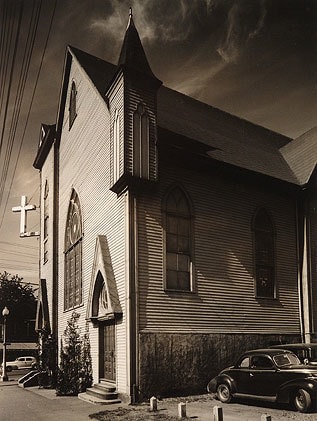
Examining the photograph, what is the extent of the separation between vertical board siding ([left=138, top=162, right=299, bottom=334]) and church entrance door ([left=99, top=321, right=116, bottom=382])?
2563mm

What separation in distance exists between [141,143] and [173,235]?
11.6ft

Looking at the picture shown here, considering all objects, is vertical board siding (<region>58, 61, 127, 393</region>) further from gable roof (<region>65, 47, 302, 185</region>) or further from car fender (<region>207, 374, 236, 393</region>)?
car fender (<region>207, 374, 236, 393</region>)

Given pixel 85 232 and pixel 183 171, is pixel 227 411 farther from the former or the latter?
pixel 85 232

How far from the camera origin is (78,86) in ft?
87.8

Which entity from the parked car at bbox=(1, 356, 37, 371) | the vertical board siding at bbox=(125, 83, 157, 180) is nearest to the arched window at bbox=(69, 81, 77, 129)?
the vertical board siding at bbox=(125, 83, 157, 180)

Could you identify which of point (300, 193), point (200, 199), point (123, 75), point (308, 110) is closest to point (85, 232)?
point (200, 199)

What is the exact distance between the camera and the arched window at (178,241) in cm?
1941

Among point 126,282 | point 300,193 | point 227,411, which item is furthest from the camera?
point 300,193

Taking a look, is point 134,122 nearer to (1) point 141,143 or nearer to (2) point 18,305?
(1) point 141,143

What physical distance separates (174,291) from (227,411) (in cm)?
510

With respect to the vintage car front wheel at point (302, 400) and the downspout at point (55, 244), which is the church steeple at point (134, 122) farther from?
the downspout at point (55, 244)

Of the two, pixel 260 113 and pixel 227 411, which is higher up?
pixel 260 113

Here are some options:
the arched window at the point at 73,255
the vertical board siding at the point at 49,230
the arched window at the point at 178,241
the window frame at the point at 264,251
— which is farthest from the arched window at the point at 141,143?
the vertical board siding at the point at 49,230

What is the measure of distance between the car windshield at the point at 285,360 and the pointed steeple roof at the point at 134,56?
10.6m
